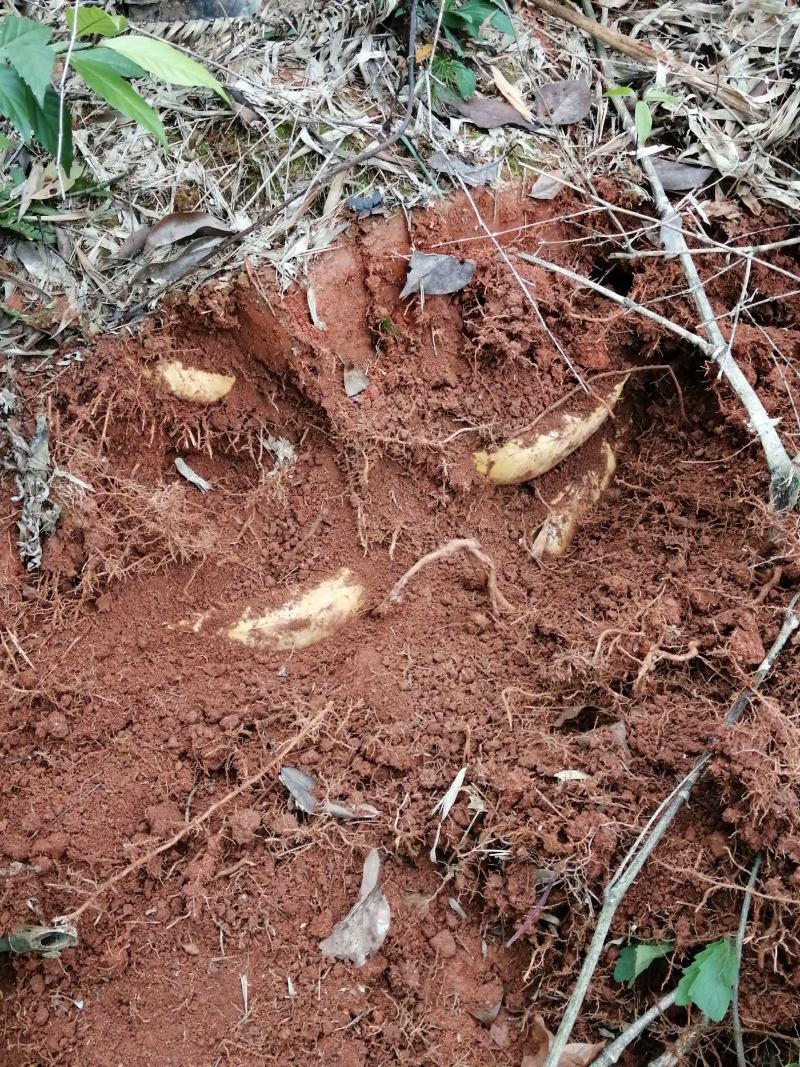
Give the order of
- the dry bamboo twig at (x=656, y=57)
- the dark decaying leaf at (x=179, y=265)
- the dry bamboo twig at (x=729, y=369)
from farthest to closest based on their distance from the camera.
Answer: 1. the dry bamboo twig at (x=656, y=57)
2. the dark decaying leaf at (x=179, y=265)
3. the dry bamboo twig at (x=729, y=369)

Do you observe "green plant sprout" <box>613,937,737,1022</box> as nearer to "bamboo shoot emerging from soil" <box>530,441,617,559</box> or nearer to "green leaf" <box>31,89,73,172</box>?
"bamboo shoot emerging from soil" <box>530,441,617,559</box>

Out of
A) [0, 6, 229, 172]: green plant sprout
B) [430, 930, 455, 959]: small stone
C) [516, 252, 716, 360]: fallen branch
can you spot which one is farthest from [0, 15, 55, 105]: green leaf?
[430, 930, 455, 959]: small stone

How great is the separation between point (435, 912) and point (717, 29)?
246 cm

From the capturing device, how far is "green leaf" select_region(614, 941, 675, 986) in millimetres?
1569

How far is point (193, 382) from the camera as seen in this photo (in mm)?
2039

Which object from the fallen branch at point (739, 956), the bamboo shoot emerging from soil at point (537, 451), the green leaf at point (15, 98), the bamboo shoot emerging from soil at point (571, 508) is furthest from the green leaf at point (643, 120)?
the fallen branch at point (739, 956)

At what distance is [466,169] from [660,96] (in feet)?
1.89

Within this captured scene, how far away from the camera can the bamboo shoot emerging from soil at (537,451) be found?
2.07 meters

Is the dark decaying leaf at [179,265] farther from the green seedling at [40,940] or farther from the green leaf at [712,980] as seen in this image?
the green leaf at [712,980]

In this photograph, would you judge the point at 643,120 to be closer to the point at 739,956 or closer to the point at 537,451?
the point at 537,451

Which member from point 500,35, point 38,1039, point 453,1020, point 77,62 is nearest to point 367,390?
point 77,62

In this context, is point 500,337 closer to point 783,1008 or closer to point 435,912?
point 435,912

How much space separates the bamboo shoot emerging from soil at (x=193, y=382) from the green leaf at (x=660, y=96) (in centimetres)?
134

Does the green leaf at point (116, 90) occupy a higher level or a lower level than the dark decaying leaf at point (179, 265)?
higher
